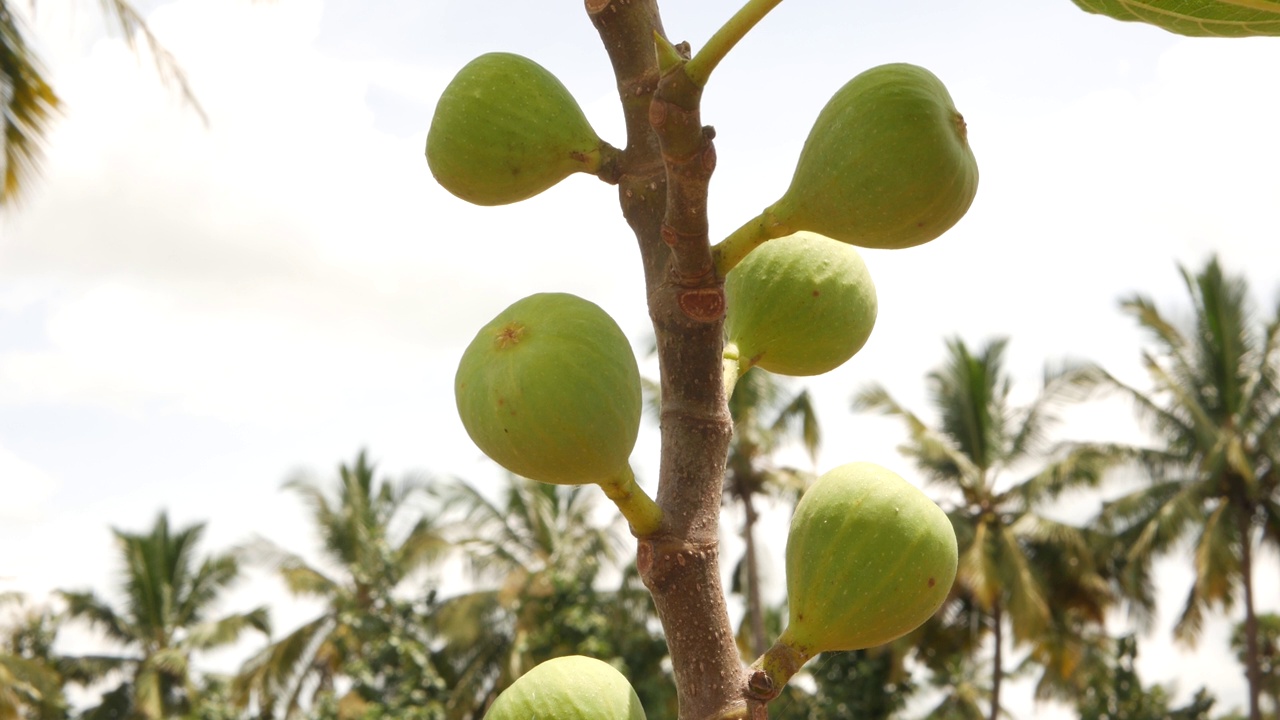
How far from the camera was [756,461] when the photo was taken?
960 inches

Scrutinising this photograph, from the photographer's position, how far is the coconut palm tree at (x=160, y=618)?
29984 mm

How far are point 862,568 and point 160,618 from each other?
32.6m

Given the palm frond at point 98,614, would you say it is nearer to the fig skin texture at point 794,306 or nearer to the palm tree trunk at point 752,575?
the palm tree trunk at point 752,575

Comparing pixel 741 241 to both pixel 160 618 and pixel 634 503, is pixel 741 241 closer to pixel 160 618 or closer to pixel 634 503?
pixel 634 503

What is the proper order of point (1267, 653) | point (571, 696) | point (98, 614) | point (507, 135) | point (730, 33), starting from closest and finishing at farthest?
point (730, 33) → point (571, 696) → point (507, 135) → point (1267, 653) → point (98, 614)

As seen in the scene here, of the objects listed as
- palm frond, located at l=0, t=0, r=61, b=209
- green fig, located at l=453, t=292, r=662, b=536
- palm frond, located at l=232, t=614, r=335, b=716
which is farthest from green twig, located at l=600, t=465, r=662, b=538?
palm frond, located at l=232, t=614, r=335, b=716

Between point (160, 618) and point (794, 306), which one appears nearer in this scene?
point (794, 306)

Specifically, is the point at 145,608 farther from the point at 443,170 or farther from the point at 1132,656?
the point at 443,170

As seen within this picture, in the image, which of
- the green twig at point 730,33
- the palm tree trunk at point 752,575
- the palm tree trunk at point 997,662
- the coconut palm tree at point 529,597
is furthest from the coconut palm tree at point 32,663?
the green twig at point 730,33

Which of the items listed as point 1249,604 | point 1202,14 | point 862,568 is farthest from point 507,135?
point 1249,604

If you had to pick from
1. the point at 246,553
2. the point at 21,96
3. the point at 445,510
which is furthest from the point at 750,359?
the point at 246,553

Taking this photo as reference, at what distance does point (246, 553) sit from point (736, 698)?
28.3 m

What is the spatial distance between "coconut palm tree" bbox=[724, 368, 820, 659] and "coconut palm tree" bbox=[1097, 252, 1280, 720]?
6433 mm

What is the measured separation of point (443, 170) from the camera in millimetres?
1293
